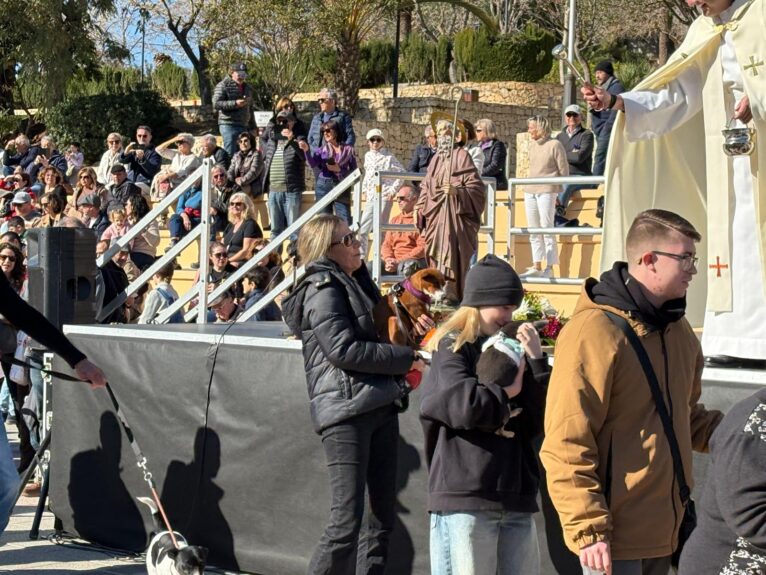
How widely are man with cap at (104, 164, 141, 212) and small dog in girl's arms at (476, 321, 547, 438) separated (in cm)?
1214

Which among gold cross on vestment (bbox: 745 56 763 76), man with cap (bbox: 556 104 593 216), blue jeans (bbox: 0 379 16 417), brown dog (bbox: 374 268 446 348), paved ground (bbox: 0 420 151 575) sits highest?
gold cross on vestment (bbox: 745 56 763 76)

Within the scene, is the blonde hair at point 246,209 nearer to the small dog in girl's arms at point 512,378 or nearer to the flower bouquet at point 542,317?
the flower bouquet at point 542,317

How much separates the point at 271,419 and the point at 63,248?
7.28ft

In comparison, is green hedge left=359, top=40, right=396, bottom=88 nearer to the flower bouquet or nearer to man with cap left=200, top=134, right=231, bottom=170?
man with cap left=200, top=134, right=231, bottom=170

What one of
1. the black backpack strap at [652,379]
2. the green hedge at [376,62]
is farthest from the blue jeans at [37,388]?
the green hedge at [376,62]

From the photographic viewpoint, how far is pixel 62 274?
27.7 feet

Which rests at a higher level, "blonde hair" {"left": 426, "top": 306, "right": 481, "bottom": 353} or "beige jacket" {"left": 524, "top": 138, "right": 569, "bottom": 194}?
"beige jacket" {"left": 524, "top": 138, "right": 569, "bottom": 194}

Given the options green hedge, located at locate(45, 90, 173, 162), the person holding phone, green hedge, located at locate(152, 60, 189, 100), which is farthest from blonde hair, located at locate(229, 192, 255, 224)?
green hedge, located at locate(152, 60, 189, 100)

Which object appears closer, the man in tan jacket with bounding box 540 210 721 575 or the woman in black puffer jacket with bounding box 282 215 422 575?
the man in tan jacket with bounding box 540 210 721 575

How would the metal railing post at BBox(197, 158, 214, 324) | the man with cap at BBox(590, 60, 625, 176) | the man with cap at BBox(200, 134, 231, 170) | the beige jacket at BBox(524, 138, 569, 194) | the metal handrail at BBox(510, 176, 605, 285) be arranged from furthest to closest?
the man with cap at BBox(200, 134, 231, 170) → the man with cap at BBox(590, 60, 625, 176) → the beige jacket at BBox(524, 138, 569, 194) → the metal handrail at BBox(510, 176, 605, 285) → the metal railing post at BBox(197, 158, 214, 324)

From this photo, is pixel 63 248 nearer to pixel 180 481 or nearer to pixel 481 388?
pixel 180 481

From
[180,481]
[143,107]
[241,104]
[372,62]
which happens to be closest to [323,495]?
[180,481]

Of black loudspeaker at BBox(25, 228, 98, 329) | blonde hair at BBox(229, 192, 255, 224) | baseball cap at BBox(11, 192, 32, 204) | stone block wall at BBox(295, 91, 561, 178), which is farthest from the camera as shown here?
stone block wall at BBox(295, 91, 561, 178)

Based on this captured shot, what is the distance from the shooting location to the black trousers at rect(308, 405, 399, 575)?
5.78 metres
